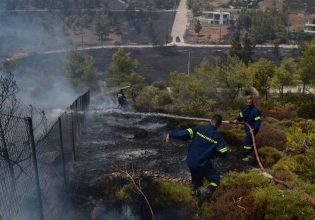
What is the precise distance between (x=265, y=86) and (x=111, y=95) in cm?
1094

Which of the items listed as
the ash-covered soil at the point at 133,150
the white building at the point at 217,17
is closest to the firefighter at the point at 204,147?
the ash-covered soil at the point at 133,150

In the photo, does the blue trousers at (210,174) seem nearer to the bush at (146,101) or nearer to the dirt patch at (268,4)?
the bush at (146,101)

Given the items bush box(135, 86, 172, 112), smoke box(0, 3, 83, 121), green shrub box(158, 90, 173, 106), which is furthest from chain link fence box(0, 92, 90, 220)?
green shrub box(158, 90, 173, 106)

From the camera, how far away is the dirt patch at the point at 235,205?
6.25m

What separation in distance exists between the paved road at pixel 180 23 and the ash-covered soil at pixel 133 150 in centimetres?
5588

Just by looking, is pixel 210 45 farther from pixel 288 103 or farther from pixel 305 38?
pixel 288 103

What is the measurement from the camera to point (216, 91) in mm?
23609

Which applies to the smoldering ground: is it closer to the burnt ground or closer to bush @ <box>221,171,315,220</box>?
the burnt ground

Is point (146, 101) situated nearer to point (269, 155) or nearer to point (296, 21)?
point (269, 155)

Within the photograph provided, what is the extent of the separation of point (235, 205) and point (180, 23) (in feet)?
267

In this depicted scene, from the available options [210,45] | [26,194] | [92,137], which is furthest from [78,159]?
[210,45]

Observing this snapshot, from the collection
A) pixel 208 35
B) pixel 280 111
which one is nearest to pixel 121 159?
pixel 280 111

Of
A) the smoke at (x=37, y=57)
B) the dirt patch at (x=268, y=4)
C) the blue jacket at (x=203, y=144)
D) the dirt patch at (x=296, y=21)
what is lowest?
the smoke at (x=37, y=57)

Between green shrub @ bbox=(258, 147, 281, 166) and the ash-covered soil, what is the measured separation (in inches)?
27.6
